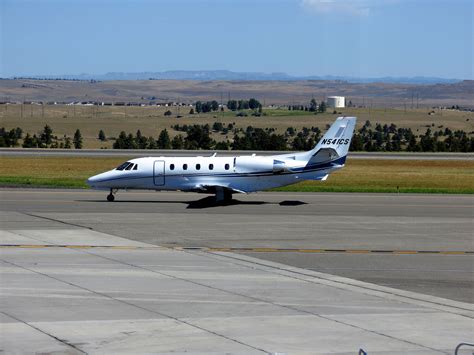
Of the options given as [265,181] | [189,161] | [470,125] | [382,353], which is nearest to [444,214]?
[265,181]

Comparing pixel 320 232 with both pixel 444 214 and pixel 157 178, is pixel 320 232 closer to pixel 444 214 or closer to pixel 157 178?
pixel 444 214

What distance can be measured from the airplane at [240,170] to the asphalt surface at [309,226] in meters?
0.88

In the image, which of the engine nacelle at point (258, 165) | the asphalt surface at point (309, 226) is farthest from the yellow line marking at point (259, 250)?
the engine nacelle at point (258, 165)

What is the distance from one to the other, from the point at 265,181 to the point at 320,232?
9.37 metres

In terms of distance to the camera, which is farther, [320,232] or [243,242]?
[320,232]

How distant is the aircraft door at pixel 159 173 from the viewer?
42562mm

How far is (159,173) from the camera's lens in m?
42.6

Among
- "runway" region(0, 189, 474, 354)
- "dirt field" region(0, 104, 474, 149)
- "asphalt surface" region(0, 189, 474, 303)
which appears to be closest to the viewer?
"runway" region(0, 189, 474, 354)

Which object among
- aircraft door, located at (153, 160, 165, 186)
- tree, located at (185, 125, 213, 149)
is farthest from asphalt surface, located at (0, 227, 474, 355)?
tree, located at (185, 125, 213, 149)

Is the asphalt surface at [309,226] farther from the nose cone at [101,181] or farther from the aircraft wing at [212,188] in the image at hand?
the nose cone at [101,181]

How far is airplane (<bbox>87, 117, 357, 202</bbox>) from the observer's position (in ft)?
136

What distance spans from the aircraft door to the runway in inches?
72.0

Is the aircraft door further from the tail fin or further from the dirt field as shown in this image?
the dirt field

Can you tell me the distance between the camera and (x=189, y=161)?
42531mm
